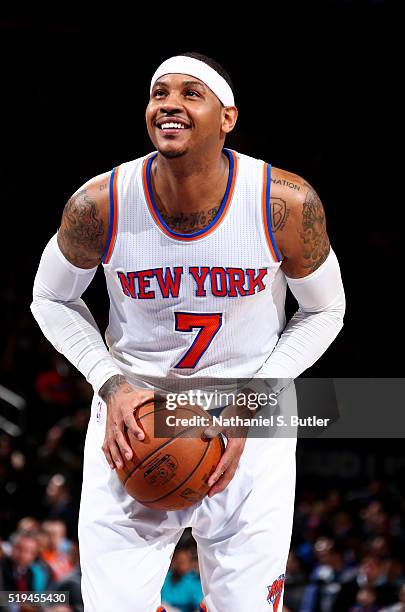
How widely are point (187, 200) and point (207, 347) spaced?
1.69 ft

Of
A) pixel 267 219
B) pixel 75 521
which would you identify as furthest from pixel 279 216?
pixel 75 521

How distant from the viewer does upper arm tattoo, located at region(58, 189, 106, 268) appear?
11.0 feet

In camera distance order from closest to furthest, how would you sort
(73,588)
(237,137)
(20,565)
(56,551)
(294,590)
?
(73,588) < (20,565) < (294,590) < (56,551) < (237,137)

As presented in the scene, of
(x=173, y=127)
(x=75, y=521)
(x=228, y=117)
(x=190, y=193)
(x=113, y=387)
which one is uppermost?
(x=75, y=521)

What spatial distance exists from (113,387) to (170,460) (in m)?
0.35

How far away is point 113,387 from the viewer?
10.8ft

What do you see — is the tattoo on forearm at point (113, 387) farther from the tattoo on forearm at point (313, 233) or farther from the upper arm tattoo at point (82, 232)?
the tattoo on forearm at point (313, 233)

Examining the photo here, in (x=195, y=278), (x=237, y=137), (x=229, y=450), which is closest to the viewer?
(x=229, y=450)

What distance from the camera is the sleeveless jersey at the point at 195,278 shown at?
10.8ft

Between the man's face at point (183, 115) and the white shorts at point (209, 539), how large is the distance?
0.98m

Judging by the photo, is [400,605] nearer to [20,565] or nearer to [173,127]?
[20,565]

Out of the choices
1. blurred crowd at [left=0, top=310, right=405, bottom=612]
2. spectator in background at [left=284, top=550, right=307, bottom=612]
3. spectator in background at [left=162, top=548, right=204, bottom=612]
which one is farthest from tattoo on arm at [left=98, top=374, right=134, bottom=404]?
spectator in background at [left=284, top=550, right=307, bottom=612]

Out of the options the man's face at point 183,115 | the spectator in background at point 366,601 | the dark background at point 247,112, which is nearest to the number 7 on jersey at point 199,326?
the man's face at point 183,115

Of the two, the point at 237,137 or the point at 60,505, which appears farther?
the point at 237,137
